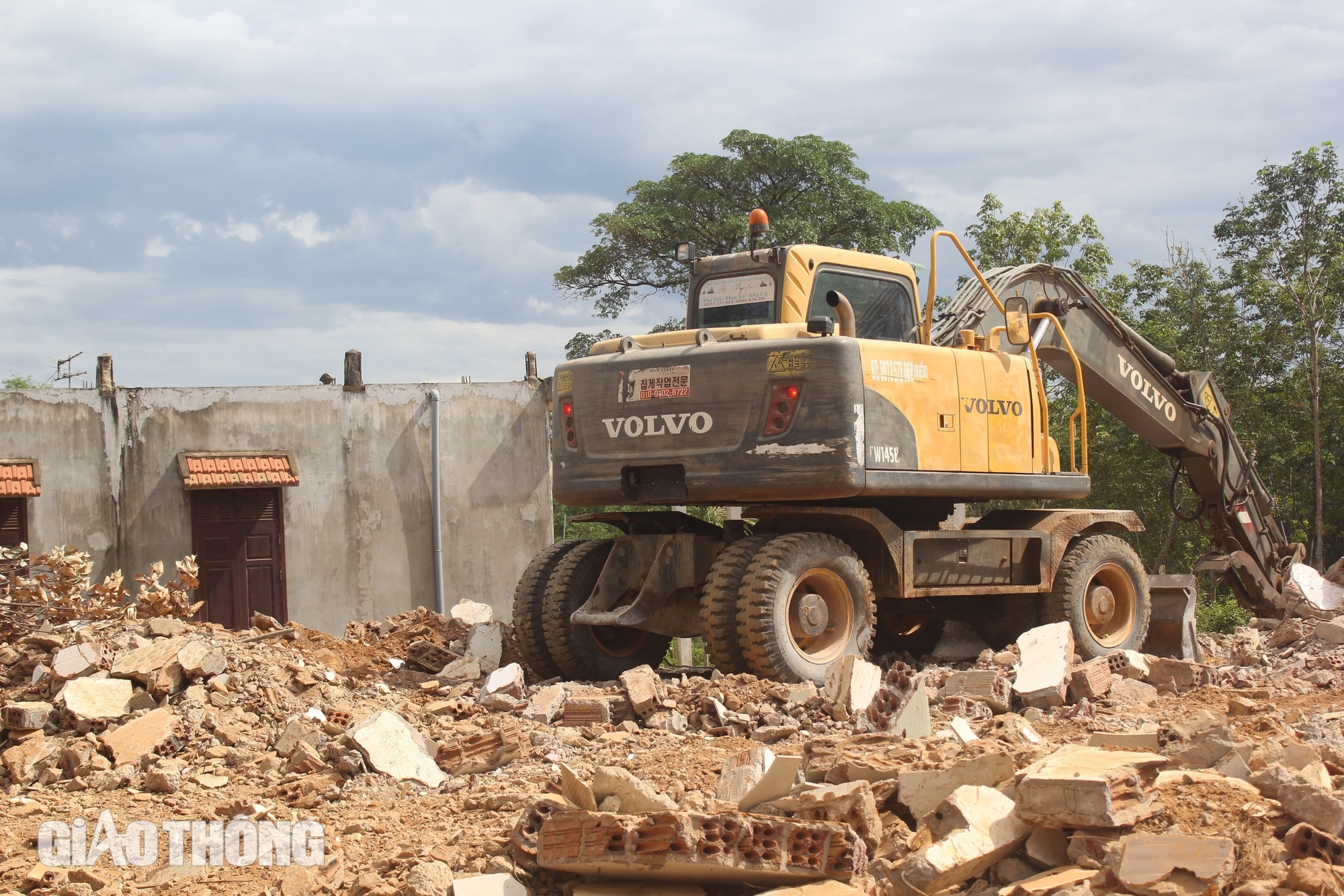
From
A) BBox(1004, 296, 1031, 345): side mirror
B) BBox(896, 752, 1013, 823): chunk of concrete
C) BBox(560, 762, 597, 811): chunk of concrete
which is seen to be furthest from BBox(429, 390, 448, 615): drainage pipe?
BBox(896, 752, 1013, 823): chunk of concrete

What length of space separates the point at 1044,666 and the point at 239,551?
34.2 ft

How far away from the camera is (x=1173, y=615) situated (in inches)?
398

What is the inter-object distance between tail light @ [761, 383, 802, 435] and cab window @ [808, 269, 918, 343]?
99 centimetres

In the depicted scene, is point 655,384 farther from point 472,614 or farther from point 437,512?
point 437,512

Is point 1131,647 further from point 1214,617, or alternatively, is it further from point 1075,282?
point 1214,617

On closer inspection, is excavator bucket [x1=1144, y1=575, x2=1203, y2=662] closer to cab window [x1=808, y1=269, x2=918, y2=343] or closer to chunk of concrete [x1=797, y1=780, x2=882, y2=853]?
cab window [x1=808, y1=269, x2=918, y2=343]

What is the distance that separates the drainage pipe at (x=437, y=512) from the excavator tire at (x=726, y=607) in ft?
27.1

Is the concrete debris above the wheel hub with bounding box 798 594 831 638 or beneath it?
beneath

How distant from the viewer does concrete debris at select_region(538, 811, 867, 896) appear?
4.07 metres

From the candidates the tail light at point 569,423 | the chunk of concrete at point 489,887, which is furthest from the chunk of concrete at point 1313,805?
the tail light at point 569,423

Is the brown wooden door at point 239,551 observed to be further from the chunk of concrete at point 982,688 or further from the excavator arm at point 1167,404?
the chunk of concrete at point 982,688

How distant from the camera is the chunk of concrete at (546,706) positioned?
7332 millimetres

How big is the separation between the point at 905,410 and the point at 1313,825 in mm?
4298

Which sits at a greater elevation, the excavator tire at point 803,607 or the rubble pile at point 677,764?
the excavator tire at point 803,607
